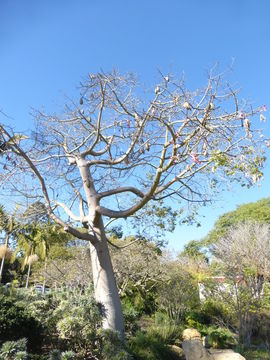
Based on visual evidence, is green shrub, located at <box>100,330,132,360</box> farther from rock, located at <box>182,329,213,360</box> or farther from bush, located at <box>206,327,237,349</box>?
bush, located at <box>206,327,237,349</box>

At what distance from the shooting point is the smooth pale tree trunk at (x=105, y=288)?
21.4ft

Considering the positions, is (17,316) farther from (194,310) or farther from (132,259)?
(194,310)

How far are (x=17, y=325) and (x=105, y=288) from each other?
1897mm

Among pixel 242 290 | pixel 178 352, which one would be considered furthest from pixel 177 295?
pixel 178 352

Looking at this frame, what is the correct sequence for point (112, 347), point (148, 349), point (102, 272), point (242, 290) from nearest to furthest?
point (112, 347)
point (148, 349)
point (102, 272)
point (242, 290)

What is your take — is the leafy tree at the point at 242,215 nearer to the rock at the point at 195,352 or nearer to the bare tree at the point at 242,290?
the bare tree at the point at 242,290

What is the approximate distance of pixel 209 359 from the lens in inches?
238

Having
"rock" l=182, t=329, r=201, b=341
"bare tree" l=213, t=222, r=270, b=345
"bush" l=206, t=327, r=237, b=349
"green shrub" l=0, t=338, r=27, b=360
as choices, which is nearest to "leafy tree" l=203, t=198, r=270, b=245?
"bare tree" l=213, t=222, r=270, b=345

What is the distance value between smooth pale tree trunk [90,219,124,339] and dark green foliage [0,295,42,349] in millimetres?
1351

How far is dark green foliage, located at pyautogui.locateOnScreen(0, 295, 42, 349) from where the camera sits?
17.8 ft

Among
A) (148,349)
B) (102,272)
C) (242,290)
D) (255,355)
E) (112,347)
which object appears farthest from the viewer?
(242,290)

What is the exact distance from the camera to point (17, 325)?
216 inches

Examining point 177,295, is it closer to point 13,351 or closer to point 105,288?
point 105,288

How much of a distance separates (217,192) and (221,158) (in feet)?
8.27
